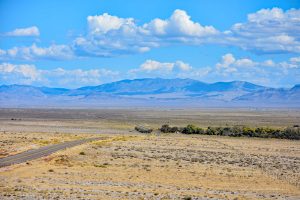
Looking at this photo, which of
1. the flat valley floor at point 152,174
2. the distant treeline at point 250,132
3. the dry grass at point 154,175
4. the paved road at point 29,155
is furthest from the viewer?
the distant treeline at point 250,132

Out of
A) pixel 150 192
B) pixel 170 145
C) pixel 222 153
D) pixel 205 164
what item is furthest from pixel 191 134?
pixel 150 192

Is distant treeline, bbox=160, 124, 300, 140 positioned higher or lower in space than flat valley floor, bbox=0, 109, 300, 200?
higher

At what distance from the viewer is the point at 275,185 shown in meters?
31.7

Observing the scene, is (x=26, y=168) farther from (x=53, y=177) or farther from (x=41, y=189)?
(x=41, y=189)

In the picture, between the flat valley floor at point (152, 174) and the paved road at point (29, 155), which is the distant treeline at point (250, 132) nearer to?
the flat valley floor at point (152, 174)

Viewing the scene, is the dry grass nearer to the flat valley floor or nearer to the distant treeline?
the flat valley floor

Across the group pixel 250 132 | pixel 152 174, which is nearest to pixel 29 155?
pixel 152 174

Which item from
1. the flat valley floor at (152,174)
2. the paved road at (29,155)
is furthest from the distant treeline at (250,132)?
the paved road at (29,155)

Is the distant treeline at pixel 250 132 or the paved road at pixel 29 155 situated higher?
the distant treeline at pixel 250 132

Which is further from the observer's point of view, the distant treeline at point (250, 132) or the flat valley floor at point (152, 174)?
the distant treeline at point (250, 132)

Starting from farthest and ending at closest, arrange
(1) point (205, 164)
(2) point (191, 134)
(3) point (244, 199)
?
(2) point (191, 134), (1) point (205, 164), (3) point (244, 199)

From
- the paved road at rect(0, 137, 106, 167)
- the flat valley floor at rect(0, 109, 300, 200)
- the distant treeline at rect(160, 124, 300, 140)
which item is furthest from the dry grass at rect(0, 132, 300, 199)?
the distant treeline at rect(160, 124, 300, 140)

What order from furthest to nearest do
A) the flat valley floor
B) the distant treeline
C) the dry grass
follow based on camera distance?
the distant treeline → the dry grass → the flat valley floor

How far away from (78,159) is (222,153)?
15194mm
